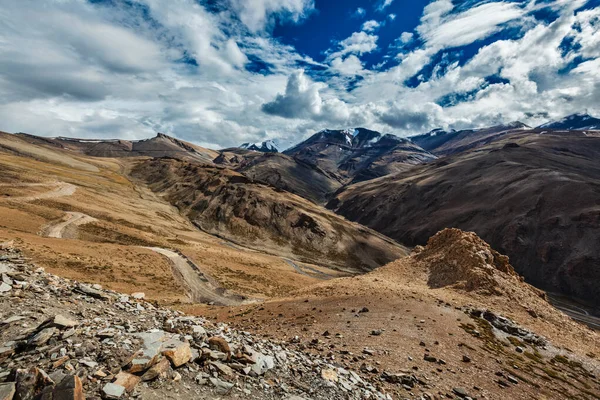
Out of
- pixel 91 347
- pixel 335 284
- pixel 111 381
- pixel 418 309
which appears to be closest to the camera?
pixel 111 381

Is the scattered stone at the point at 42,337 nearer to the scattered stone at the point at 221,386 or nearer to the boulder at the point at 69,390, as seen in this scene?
the boulder at the point at 69,390

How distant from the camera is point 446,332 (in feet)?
89.2

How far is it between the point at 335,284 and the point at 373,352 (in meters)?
20.0

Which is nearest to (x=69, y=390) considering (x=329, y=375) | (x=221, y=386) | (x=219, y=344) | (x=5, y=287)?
(x=221, y=386)

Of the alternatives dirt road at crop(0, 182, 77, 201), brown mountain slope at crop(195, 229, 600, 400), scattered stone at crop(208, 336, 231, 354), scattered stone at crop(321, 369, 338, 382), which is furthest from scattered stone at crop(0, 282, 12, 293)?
dirt road at crop(0, 182, 77, 201)

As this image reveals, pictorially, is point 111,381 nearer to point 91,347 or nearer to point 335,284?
point 91,347

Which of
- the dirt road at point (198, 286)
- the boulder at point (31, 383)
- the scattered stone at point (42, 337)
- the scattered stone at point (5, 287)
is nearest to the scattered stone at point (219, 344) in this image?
the scattered stone at point (42, 337)

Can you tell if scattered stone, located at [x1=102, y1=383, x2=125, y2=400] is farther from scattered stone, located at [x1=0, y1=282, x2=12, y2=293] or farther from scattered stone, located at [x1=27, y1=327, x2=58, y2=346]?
scattered stone, located at [x1=0, y1=282, x2=12, y2=293]

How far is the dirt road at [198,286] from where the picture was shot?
54.2m

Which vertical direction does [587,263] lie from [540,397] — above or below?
above

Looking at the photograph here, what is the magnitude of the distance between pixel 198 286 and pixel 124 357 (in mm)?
49674

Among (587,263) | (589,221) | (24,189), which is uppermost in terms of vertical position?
(589,221)

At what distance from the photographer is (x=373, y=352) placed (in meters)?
21.3

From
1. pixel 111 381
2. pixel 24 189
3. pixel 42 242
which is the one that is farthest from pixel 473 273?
pixel 24 189
